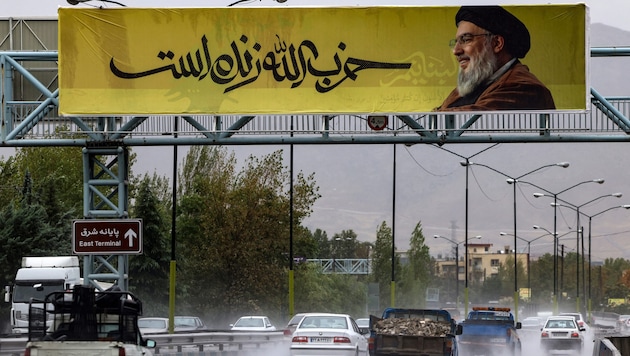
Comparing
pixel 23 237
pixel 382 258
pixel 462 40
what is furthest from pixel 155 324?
pixel 382 258

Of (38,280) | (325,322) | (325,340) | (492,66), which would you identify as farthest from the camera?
(38,280)

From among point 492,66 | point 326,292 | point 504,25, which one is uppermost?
point 504,25

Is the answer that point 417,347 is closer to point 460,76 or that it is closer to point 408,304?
point 460,76

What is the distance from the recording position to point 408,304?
548 ft

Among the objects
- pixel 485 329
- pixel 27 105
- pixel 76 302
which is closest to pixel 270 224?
pixel 485 329

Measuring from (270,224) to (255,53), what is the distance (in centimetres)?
5561

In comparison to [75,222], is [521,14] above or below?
above

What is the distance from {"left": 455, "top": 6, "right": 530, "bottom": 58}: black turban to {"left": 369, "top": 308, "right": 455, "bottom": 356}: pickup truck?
6.68 meters

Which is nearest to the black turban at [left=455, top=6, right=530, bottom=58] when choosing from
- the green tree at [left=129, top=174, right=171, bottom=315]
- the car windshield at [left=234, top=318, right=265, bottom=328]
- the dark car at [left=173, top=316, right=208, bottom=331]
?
the car windshield at [left=234, top=318, right=265, bottom=328]

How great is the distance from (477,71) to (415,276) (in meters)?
152

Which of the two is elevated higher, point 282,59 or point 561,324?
point 282,59

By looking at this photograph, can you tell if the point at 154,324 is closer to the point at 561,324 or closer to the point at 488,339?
the point at 561,324

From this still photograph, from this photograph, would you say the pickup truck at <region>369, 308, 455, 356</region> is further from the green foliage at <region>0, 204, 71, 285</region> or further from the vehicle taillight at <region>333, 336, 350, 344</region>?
the green foliage at <region>0, 204, 71, 285</region>

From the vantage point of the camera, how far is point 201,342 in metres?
43.6
